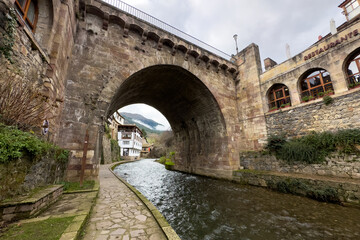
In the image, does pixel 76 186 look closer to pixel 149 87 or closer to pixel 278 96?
pixel 149 87

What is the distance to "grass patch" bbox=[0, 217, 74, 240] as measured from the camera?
214 cm

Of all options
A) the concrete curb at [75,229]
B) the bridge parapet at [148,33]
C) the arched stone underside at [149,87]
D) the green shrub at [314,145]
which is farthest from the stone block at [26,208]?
the green shrub at [314,145]

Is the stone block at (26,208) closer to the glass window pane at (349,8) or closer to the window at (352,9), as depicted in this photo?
the window at (352,9)

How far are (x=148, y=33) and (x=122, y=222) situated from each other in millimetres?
8555

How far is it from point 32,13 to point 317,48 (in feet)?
40.1

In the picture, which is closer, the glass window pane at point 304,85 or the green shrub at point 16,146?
the green shrub at point 16,146

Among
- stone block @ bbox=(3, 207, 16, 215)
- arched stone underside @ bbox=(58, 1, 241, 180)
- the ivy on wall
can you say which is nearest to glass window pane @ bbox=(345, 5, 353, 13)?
arched stone underside @ bbox=(58, 1, 241, 180)

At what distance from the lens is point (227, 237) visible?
3.54 metres

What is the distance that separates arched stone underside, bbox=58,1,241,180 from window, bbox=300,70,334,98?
4.20 meters

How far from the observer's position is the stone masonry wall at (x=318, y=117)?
669 centimetres

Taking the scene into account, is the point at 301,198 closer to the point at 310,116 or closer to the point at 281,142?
the point at 281,142

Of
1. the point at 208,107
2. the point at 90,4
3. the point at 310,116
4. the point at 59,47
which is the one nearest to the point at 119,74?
the point at 59,47

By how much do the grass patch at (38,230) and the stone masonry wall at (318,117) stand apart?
10267 millimetres

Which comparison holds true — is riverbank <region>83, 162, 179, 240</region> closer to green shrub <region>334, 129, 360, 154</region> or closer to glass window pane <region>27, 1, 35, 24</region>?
glass window pane <region>27, 1, 35, 24</region>
